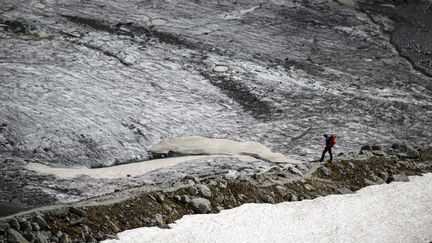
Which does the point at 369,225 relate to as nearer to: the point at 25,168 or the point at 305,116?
the point at 305,116

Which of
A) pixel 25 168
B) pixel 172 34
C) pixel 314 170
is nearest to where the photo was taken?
pixel 25 168

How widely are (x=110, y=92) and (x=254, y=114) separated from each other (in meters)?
5.70

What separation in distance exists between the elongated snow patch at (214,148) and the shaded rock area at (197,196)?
50.4 inches

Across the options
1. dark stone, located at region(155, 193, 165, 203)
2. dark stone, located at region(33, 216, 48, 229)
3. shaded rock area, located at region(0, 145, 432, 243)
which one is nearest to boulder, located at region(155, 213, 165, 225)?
shaded rock area, located at region(0, 145, 432, 243)

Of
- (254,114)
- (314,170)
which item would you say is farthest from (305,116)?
(314,170)

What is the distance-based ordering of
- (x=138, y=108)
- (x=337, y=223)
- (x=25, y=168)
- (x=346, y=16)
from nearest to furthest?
1. (x=337, y=223)
2. (x=25, y=168)
3. (x=138, y=108)
4. (x=346, y=16)

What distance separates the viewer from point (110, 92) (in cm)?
2403

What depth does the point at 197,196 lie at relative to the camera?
57.9 ft

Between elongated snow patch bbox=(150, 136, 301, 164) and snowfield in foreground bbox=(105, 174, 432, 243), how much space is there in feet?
10.1


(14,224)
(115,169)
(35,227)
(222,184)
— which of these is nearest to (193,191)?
(222,184)

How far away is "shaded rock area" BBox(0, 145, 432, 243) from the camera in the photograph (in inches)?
596

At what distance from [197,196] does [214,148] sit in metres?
3.97

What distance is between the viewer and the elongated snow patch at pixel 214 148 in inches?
832

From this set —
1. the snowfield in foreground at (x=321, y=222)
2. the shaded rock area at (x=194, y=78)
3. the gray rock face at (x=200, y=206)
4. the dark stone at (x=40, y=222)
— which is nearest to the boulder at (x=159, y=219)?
the snowfield in foreground at (x=321, y=222)
